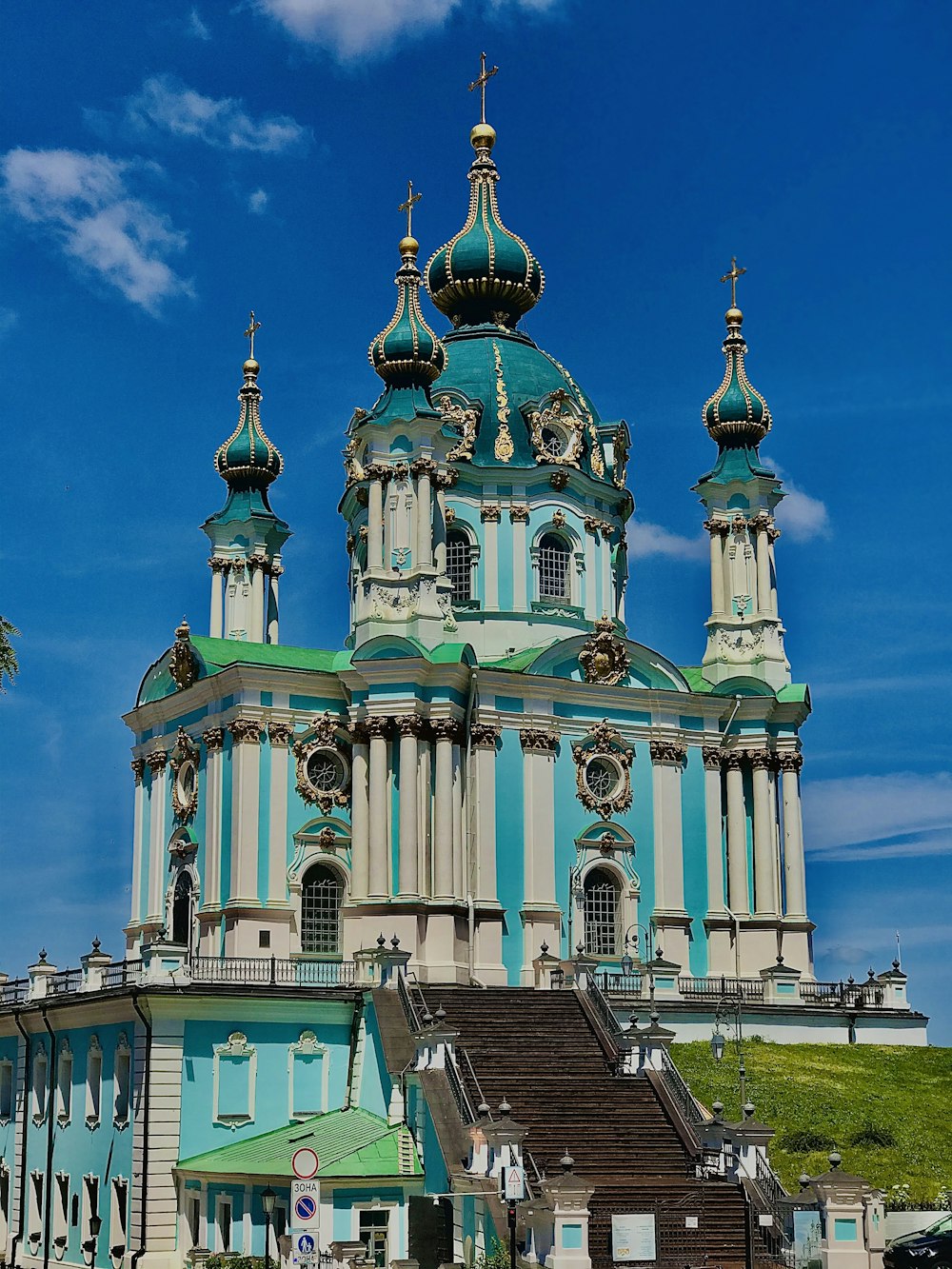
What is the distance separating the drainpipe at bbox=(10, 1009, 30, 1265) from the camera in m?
37.4

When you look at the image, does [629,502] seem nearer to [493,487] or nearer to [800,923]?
[493,487]

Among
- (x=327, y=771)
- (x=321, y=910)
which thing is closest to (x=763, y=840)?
(x=327, y=771)

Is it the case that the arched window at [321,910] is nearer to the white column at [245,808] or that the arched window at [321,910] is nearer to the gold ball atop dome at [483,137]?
the white column at [245,808]

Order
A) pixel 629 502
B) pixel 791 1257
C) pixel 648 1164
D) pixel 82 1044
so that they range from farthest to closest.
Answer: pixel 629 502 < pixel 82 1044 < pixel 648 1164 < pixel 791 1257

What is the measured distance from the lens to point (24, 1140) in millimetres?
38250

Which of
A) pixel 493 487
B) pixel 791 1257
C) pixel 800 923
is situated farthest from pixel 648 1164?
pixel 493 487

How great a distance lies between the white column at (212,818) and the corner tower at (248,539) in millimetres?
8185

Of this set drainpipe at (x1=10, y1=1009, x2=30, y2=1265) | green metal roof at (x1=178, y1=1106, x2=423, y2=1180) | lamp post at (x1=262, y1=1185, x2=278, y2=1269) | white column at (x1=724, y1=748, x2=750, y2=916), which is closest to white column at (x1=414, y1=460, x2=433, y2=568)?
white column at (x1=724, y1=748, x2=750, y2=916)

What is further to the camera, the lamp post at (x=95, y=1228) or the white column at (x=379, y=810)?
the white column at (x=379, y=810)

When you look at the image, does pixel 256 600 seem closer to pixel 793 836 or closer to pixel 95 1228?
pixel 793 836

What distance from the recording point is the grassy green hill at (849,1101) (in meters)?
31.6

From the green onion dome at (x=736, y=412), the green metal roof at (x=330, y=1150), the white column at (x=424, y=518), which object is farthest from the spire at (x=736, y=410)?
the green metal roof at (x=330, y=1150)

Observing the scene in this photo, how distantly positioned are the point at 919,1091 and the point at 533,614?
14873 mm

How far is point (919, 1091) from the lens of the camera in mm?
37344
